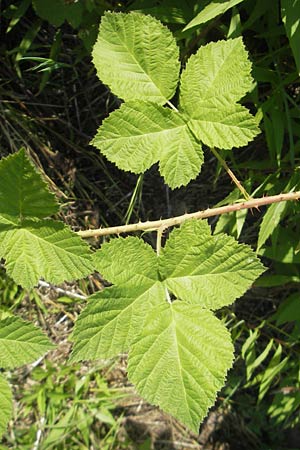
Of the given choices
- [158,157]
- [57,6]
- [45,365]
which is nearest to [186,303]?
[158,157]

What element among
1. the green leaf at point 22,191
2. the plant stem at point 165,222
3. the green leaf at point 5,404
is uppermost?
the green leaf at point 22,191

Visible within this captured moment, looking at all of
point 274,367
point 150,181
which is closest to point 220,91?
point 150,181

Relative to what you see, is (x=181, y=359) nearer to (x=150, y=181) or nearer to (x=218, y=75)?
(x=218, y=75)

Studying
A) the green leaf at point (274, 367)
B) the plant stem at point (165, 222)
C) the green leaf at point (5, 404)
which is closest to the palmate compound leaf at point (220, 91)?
the plant stem at point (165, 222)

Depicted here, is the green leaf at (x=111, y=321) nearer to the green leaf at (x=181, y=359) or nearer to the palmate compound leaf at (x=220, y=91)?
the green leaf at (x=181, y=359)

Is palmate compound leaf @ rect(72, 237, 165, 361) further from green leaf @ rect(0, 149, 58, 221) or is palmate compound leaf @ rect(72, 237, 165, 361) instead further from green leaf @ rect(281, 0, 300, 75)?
green leaf @ rect(281, 0, 300, 75)
